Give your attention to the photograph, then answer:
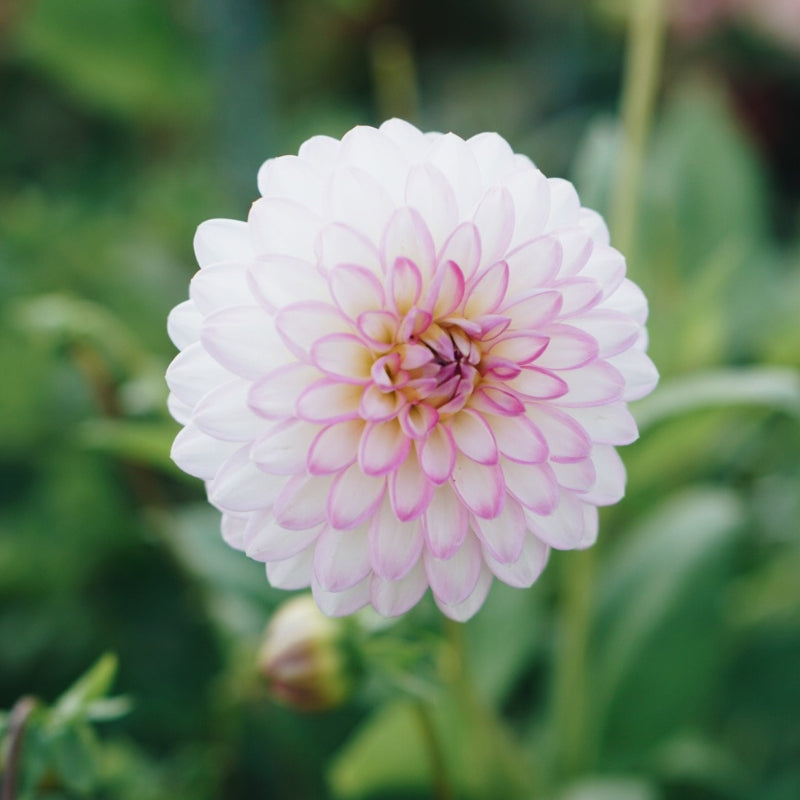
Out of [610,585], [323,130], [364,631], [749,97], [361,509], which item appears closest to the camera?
[361,509]

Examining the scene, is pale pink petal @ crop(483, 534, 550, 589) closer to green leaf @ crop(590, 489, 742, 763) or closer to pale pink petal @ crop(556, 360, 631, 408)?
pale pink petal @ crop(556, 360, 631, 408)

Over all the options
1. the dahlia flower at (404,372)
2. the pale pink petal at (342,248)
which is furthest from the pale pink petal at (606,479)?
the pale pink petal at (342,248)

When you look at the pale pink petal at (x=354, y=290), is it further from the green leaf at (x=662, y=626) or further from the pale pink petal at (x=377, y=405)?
the green leaf at (x=662, y=626)

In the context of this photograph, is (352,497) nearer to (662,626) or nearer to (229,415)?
(229,415)

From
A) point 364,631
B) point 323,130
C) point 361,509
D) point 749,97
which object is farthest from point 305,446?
point 749,97

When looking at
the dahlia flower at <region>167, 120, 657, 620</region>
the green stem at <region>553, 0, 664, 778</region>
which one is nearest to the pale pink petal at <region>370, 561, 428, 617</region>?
the dahlia flower at <region>167, 120, 657, 620</region>

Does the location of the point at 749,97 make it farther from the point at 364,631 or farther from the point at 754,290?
the point at 364,631
